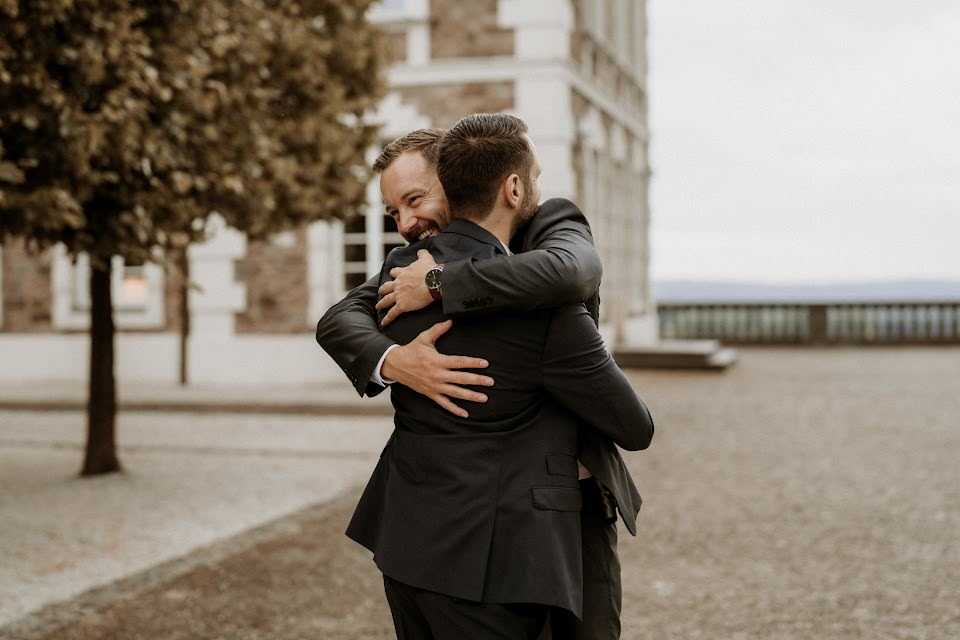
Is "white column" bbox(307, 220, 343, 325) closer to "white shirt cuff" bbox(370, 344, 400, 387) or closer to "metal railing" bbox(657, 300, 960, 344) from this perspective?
"metal railing" bbox(657, 300, 960, 344)

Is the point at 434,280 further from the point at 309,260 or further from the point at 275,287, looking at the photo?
the point at 275,287

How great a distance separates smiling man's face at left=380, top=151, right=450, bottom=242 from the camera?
2428mm

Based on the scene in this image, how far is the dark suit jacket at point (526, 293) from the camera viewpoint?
2180 mm

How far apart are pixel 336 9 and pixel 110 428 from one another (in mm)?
3668

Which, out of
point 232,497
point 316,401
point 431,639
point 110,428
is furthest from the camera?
point 316,401

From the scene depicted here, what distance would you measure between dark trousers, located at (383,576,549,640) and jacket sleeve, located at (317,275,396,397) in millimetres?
426

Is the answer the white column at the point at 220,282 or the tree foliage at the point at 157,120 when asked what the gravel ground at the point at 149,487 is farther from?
the white column at the point at 220,282

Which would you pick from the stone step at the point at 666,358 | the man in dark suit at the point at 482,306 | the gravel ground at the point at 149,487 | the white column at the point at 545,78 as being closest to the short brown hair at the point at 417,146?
the man in dark suit at the point at 482,306

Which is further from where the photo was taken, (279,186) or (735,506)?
(279,186)

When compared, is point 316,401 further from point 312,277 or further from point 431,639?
point 431,639

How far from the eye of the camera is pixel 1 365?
16.7 metres

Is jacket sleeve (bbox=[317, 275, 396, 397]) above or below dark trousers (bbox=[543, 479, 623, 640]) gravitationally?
above

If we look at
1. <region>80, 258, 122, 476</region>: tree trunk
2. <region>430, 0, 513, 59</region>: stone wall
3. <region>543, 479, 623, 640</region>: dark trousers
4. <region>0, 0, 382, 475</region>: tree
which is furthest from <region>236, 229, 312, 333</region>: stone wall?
<region>543, 479, 623, 640</region>: dark trousers

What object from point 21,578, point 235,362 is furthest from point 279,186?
point 235,362
